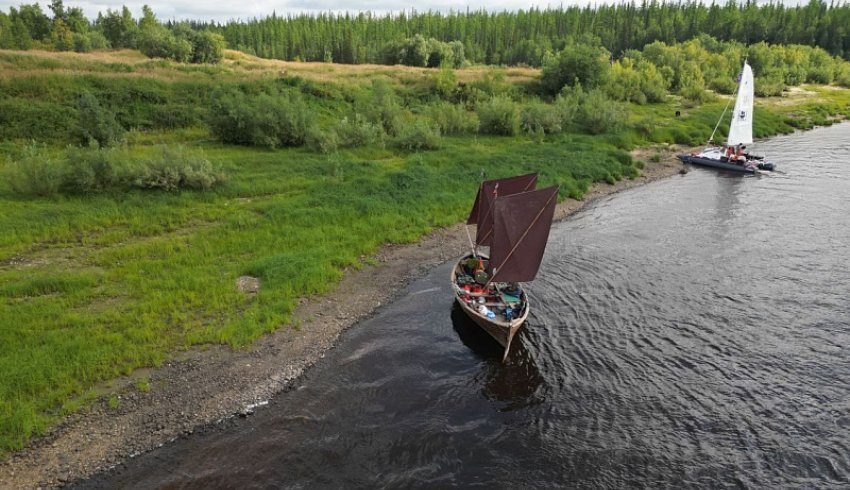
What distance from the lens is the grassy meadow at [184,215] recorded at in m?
18.0

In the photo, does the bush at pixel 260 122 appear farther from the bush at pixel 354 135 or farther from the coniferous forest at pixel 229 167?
the bush at pixel 354 135

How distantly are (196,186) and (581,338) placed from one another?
24.9 meters

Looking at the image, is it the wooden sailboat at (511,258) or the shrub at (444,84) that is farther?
the shrub at (444,84)

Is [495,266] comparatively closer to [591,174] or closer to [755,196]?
[591,174]

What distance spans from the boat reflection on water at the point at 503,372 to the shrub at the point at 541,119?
37.0 meters

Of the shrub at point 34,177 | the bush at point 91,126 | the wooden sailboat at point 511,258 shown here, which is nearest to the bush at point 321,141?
the bush at point 91,126

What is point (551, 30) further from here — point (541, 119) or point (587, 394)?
point (587, 394)

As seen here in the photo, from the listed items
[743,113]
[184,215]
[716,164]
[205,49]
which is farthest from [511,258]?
[205,49]

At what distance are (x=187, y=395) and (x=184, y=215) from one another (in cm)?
1464

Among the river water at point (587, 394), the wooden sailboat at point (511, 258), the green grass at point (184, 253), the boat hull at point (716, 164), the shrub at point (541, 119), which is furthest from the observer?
the shrub at point (541, 119)

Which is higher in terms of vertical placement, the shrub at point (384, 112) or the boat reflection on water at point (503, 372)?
the shrub at point (384, 112)

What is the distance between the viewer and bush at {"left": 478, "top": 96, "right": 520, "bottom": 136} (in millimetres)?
51969

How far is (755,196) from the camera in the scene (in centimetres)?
4012

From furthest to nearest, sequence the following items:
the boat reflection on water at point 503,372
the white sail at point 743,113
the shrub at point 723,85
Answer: the shrub at point 723,85 < the white sail at point 743,113 < the boat reflection on water at point 503,372
